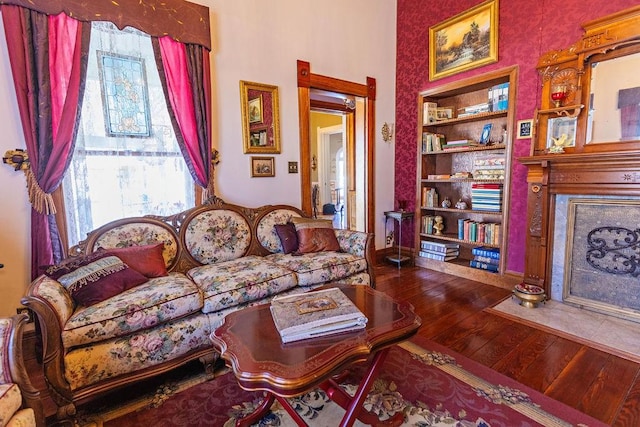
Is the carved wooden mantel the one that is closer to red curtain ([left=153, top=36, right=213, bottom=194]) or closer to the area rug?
the area rug

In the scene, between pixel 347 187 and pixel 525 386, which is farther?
pixel 347 187

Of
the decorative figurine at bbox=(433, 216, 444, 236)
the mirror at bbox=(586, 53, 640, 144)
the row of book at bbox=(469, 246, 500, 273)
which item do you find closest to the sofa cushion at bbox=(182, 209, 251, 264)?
the decorative figurine at bbox=(433, 216, 444, 236)

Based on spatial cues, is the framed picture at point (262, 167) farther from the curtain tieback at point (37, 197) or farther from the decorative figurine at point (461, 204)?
the decorative figurine at point (461, 204)

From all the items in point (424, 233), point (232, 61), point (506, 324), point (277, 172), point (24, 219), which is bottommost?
point (506, 324)

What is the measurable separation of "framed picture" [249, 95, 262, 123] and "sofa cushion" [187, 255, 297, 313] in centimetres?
144

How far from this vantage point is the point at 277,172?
10.8 feet

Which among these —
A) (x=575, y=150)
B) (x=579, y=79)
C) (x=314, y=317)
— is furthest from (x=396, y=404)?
(x=579, y=79)

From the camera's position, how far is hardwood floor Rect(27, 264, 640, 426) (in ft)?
5.28

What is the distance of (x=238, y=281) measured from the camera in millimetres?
2090

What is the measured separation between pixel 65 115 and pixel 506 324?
3540 millimetres

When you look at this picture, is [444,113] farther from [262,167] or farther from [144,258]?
[144,258]

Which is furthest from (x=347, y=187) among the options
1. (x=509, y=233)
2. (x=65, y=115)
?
(x=65, y=115)

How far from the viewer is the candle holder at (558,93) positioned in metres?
2.68

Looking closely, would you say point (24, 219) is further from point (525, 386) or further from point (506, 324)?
point (506, 324)
